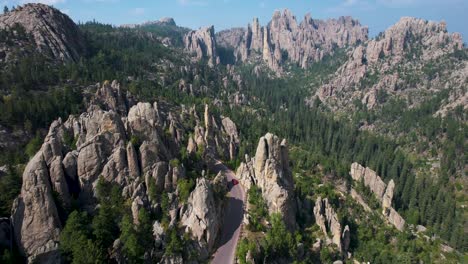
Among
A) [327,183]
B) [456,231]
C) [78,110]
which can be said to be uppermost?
[78,110]

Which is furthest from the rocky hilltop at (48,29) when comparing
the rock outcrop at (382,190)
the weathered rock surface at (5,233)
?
the rock outcrop at (382,190)

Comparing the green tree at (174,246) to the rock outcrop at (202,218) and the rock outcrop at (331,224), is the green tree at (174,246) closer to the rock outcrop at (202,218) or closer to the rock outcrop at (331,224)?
the rock outcrop at (202,218)

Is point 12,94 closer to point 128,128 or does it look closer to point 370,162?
point 128,128

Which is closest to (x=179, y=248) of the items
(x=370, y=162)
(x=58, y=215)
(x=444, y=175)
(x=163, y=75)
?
(x=58, y=215)

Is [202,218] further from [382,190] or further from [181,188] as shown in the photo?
[382,190]

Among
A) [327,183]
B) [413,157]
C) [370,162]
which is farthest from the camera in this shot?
[413,157]
